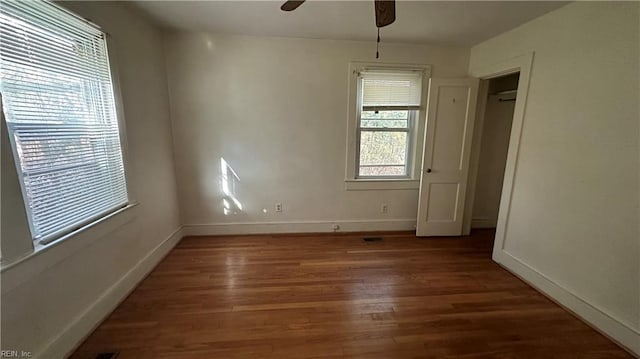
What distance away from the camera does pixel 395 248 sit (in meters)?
3.00

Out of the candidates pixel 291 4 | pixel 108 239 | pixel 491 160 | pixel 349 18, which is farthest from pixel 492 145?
pixel 108 239

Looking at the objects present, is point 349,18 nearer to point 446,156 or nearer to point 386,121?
point 386,121

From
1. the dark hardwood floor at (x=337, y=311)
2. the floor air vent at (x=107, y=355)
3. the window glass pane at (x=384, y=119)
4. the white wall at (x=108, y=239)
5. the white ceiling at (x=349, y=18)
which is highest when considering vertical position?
the white ceiling at (x=349, y=18)

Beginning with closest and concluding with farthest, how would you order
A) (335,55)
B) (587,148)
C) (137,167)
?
(587,148) → (137,167) → (335,55)

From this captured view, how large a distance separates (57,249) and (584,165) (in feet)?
12.1

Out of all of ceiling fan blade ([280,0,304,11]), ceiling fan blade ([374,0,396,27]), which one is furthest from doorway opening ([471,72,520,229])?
ceiling fan blade ([280,0,304,11])

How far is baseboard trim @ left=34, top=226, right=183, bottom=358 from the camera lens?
4.87ft

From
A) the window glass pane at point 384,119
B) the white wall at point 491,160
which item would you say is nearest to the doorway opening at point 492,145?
the white wall at point 491,160

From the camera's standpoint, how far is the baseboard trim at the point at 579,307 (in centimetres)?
164

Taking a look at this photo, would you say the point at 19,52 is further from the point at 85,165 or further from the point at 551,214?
the point at 551,214

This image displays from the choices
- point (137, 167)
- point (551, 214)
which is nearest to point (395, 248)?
point (551, 214)

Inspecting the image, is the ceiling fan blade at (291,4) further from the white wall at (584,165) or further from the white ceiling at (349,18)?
the white wall at (584,165)

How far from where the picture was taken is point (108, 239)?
1922mm

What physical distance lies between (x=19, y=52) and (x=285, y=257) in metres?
2.45
